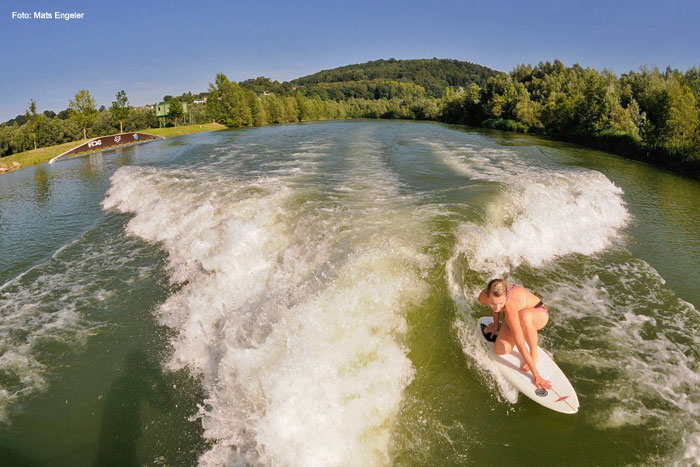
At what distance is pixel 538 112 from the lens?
46.2m

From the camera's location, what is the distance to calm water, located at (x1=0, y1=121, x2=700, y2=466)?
164 inches

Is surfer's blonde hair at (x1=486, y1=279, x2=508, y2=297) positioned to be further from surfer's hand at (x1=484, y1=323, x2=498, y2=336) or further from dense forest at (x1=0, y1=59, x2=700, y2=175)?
dense forest at (x1=0, y1=59, x2=700, y2=175)

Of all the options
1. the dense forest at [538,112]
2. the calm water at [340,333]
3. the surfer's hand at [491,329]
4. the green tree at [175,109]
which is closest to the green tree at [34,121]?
the dense forest at [538,112]

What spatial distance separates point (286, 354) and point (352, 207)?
6.02 m

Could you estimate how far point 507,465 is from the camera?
3963mm

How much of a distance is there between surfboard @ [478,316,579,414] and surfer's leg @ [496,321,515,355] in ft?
0.28

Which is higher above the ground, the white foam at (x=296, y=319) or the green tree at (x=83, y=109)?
the green tree at (x=83, y=109)

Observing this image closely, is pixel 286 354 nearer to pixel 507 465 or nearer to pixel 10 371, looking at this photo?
pixel 507 465

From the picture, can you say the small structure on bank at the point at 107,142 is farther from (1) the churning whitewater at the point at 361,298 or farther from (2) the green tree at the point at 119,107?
(1) the churning whitewater at the point at 361,298

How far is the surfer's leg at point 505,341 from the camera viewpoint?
5.03 metres

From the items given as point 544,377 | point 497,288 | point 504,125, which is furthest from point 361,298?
point 504,125

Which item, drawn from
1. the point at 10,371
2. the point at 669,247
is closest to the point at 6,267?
the point at 10,371

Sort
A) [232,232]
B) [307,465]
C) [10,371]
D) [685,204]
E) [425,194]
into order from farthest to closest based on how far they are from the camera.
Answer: [685,204] → [425,194] → [232,232] → [10,371] → [307,465]

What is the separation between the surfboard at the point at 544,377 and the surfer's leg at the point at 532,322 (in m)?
0.38
